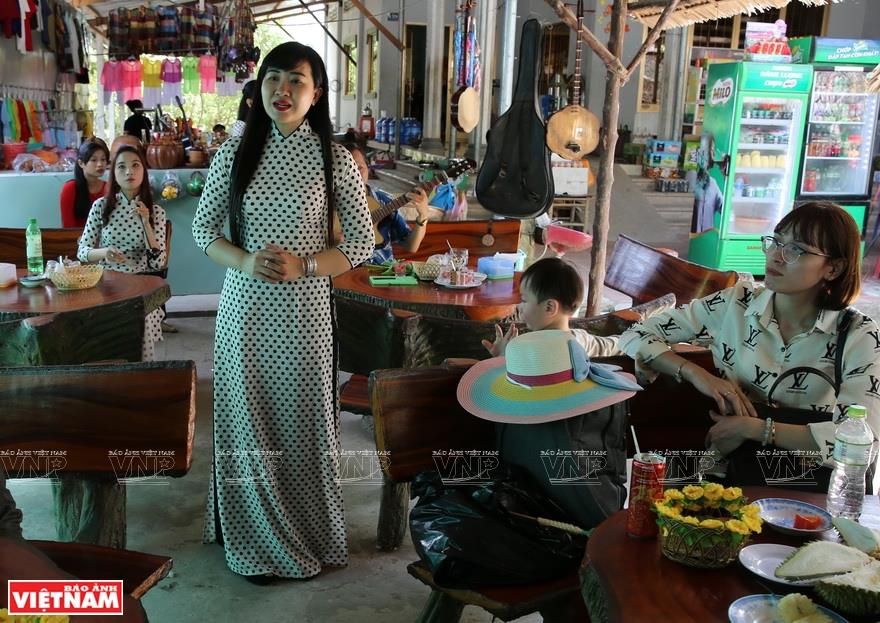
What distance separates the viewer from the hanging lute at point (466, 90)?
24.1ft

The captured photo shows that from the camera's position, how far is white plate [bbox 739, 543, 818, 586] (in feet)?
4.95

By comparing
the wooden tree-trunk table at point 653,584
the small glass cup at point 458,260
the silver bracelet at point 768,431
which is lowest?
the wooden tree-trunk table at point 653,584

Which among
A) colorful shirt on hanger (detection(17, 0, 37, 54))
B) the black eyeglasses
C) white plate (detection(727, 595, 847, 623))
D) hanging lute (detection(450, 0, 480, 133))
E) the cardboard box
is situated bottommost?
white plate (detection(727, 595, 847, 623))

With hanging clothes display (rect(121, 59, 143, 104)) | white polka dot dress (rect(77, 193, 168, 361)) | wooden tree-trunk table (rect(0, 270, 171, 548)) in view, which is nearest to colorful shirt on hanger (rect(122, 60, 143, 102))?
hanging clothes display (rect(121, 59, 143, 104))

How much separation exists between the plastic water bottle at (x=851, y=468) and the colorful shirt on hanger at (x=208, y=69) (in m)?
11.2

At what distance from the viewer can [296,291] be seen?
9.12 ft

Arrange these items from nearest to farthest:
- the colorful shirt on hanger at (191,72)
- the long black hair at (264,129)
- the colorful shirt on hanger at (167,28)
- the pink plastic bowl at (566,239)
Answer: the long black hair at (264,129) → the pink plastic bowl at (566,239) → the colorful shirt on hanger at (167,28) → the colorful shirt on hanger at (191,72)

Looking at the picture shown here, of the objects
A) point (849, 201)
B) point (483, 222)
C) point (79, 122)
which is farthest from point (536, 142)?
Answer: point (79, 122)

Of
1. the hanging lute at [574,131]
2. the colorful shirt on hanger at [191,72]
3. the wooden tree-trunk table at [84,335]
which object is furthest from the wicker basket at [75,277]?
the colorful shirt on hanger at [191,72]

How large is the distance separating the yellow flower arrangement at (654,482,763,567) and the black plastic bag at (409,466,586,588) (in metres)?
0.43

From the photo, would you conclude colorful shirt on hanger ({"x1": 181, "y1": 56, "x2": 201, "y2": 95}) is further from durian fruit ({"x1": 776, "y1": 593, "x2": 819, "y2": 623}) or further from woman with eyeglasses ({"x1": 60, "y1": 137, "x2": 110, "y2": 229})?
durian fruit ({"x1": 776, "y1": 593, "x2": 819, "y2": 623})

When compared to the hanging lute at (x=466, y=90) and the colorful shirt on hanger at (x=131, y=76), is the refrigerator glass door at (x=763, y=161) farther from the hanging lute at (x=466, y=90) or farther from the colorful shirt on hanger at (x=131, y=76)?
the colorful shirt on hanger at (x=131, y=76)

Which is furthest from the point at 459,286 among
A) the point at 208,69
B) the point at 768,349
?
the point at 208,69

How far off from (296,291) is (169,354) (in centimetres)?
322
